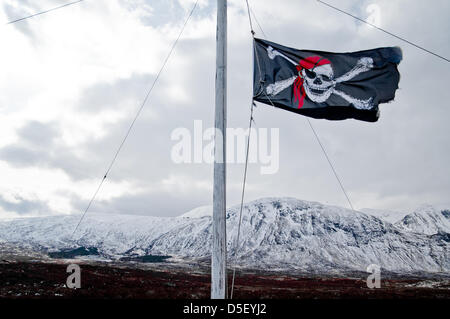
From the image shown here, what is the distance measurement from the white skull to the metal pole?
243 cm

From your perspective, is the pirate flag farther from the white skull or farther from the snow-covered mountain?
the snow-covered mountain

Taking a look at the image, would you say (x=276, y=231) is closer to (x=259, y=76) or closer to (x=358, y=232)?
(x=358, y=232)

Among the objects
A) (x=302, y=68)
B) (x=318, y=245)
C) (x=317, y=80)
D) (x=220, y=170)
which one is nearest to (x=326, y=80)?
(x=317, y=80)

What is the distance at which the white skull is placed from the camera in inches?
293

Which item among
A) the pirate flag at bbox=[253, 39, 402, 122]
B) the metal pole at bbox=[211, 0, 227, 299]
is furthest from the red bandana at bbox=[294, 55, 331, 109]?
the metal pole at bbox=[211, 0, 227, 299]

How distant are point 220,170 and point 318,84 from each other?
140 inches

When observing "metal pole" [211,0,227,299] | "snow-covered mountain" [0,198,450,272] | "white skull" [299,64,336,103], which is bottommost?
"snow-covered mountain" [0,198,450,272]

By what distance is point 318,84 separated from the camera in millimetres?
7520

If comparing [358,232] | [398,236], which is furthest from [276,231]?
[398,236]

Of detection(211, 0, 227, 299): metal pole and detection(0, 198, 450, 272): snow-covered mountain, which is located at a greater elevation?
detection(211, 0, 227, 299): metal pole
